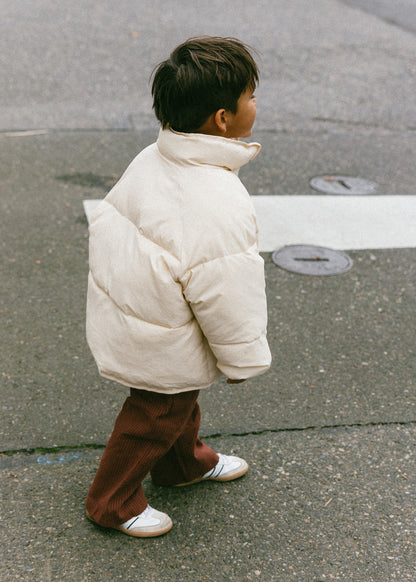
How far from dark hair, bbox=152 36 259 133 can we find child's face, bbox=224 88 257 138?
0.6 inches

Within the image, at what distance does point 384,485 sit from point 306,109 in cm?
557

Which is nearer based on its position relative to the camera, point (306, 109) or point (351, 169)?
point (351, 169)

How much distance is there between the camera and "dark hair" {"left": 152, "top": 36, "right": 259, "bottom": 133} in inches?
77.4

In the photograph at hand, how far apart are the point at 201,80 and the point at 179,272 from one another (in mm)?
522

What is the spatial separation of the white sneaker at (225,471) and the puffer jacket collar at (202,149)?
1197mm

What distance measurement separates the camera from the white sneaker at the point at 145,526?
96.9 inches

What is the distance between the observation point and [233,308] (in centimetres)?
204

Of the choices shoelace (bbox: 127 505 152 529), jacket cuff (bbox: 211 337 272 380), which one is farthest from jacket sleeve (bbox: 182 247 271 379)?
shoelace (bbox: 127 505 152 529)

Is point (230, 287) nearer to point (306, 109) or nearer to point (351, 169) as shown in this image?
point (351, 169)

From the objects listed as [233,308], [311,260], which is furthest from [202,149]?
[311,260]

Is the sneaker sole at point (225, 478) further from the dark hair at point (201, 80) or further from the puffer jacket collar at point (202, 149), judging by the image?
the dark hair at point (201, 80)

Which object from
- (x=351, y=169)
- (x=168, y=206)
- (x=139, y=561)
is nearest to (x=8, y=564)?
(x=139, y=561)

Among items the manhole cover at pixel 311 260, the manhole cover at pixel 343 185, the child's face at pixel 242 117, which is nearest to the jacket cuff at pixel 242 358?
the child's face at pixel 242 117

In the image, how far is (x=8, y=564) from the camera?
2344 mm
